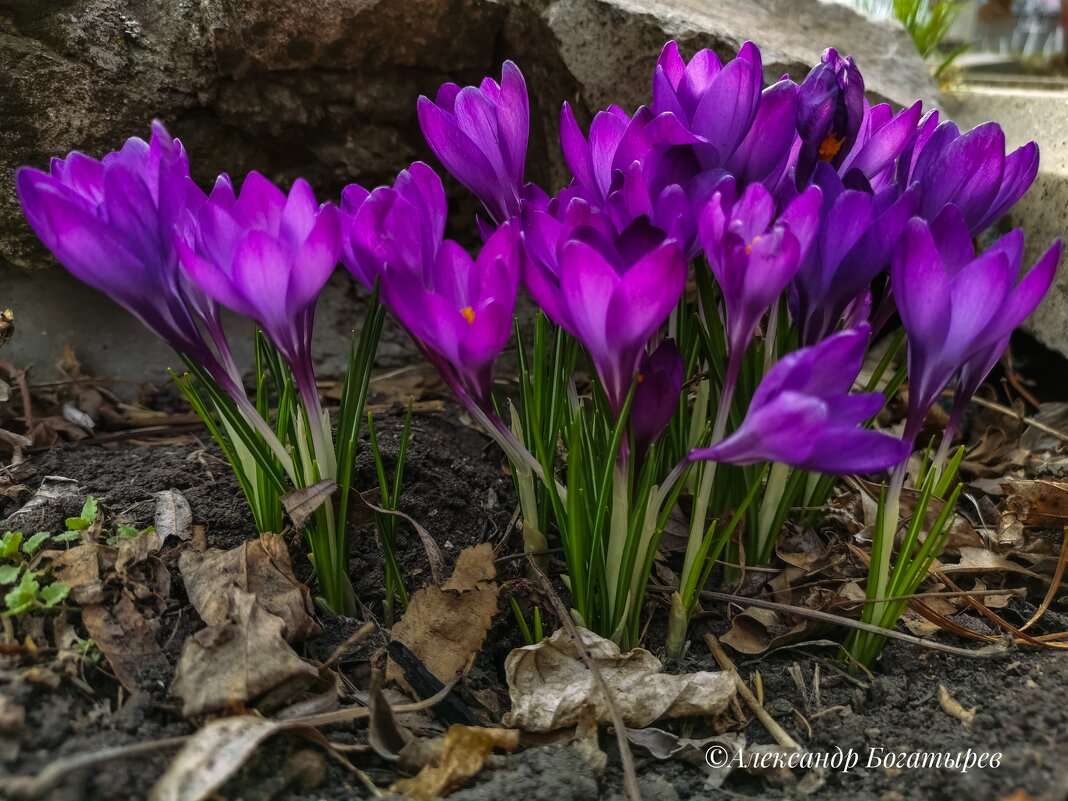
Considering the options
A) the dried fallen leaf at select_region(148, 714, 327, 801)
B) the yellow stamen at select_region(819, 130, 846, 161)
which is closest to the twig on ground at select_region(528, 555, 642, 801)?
the dried fallen leaf at select_region(148, 714, 327, 801)

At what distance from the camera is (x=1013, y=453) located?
175 centimetres

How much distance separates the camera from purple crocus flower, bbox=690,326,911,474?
83cm

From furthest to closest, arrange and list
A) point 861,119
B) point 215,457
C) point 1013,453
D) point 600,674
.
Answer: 1. point 1013,453
2. point 215,457
3. point 861,119
4. point 600,674

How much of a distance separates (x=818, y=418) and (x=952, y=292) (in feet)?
1.01

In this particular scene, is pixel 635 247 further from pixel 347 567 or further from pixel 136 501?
pixel 136 501

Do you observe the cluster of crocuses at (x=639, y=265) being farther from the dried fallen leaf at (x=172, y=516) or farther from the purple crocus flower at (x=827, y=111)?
the dried fallen leaf at (x=172, y=516)

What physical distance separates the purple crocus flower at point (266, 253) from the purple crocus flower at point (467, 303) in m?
0.09

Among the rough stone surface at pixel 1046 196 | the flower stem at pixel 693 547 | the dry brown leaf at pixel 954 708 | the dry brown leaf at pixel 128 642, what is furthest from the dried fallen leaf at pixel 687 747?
the rough stone surface at pixel 1046 196

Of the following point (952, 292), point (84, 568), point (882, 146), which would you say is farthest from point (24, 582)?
point (882, 146)

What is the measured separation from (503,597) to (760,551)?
0.41 meters

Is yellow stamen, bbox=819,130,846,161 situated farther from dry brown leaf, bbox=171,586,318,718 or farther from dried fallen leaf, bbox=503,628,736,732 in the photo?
dry brown leaf, bbox=171,586,318,718

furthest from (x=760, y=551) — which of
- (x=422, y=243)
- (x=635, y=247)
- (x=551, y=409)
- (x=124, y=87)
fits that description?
(x=124, y=87)

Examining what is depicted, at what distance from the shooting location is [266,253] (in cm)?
99

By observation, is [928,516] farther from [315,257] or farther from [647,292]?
[315,257]
